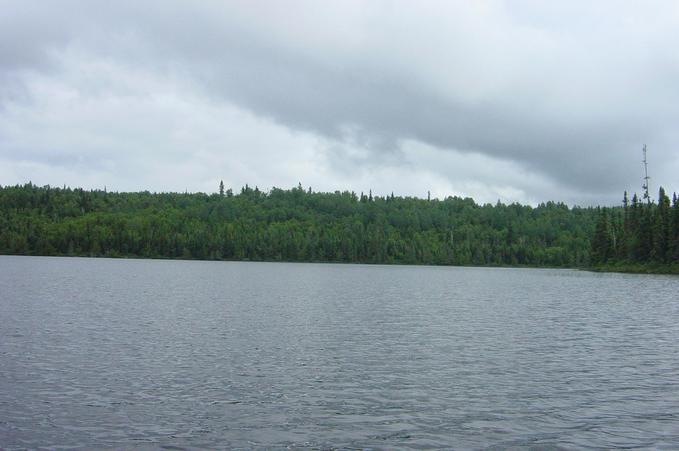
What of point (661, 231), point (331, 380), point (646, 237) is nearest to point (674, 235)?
point (661, 231)

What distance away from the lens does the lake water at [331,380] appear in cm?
2248

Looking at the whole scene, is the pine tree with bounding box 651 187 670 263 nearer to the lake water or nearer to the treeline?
the treeline

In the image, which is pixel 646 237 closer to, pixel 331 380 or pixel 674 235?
pixel 674 235

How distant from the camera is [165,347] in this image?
39344mm

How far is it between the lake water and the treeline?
106m

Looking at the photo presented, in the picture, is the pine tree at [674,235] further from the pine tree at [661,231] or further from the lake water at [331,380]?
the lake water at [331,380]

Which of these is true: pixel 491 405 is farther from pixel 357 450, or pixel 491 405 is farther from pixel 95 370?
pixel 95 370

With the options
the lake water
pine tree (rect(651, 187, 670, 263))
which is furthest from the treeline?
the lake water

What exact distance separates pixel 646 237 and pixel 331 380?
16188cm

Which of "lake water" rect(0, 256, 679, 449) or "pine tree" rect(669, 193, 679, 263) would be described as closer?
"lake water" rect(0, 256, 679, 449)

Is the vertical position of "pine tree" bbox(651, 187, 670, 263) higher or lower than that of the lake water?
higher

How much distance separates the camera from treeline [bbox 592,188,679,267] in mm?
153750

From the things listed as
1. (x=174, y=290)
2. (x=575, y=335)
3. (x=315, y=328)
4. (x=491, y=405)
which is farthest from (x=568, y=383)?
(x=174, y=290)

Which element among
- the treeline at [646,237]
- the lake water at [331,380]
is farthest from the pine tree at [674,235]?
the lake water at [331,380]
